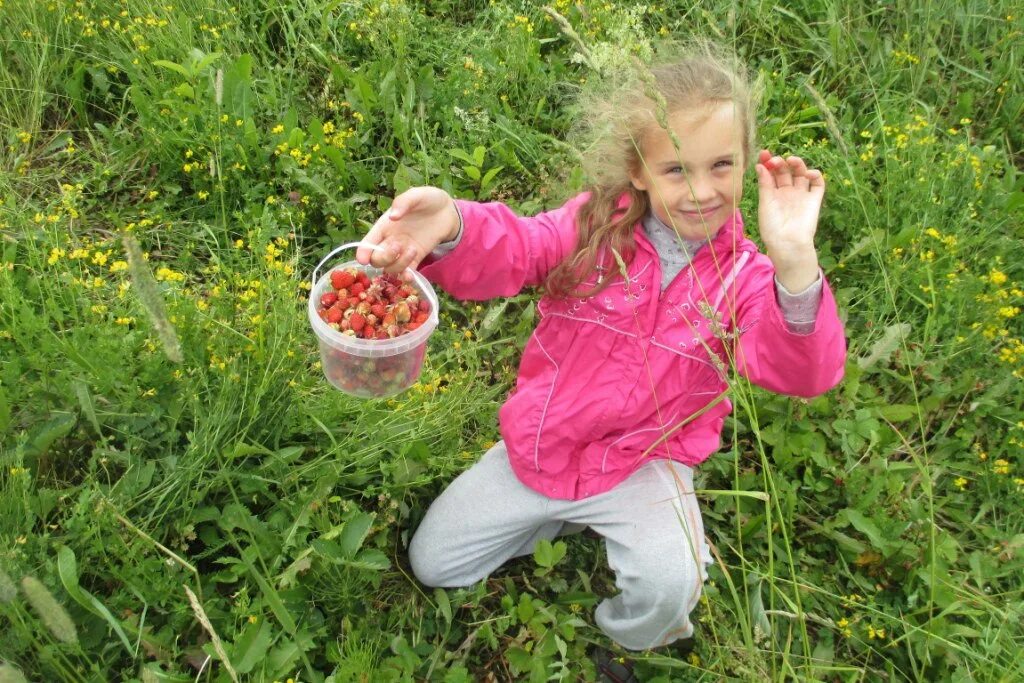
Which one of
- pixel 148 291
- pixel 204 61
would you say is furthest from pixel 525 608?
pixel 204 61

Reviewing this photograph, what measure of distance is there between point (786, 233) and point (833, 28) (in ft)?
7.00

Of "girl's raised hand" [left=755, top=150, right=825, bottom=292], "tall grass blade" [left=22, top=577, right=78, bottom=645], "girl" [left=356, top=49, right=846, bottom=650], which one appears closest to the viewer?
"tall grass blade" [left=22, top=577, right=78, bottom=645]

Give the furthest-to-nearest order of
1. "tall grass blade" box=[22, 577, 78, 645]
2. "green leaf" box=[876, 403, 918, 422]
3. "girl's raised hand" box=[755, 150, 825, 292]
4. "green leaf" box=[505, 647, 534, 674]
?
1. "green leaf" box=[876, 403, 918, 422]
2. "green leaf" box=[505, 647, 534, 674]
3. "girl's raised hand" box=[755, 150, 825, 292]
4. "tall grass blade" box=[22, 577, 78, 645]

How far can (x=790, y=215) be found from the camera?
5.23 feet

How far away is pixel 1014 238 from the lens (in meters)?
2.89

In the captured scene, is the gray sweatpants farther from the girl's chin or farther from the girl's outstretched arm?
the girl's chin

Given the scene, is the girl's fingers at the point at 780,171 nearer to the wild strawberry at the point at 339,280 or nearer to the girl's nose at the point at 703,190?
the girl's nose at the point at 703,190

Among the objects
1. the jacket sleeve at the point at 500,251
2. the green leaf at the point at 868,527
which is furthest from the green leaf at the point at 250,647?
the green leaf at the point at 868,527

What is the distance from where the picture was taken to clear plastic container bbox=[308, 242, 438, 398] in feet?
5.33

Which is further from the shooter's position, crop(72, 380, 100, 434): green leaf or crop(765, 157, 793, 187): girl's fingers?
crop(72, 380, 100, 434): green leaf

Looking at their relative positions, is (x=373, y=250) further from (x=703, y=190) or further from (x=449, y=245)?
(x=703, y=190)

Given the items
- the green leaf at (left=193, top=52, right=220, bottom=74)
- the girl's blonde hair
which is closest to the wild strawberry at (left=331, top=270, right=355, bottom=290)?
the girl's blonde hair

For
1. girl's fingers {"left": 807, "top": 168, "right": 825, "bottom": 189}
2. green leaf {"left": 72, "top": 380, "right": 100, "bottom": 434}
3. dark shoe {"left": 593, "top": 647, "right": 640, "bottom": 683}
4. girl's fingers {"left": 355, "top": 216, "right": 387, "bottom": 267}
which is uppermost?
girl's fingers {"left": 807, "top": 168, "right": 825, "bottom": 189}

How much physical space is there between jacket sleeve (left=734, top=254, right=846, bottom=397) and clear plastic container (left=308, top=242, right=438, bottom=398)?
2.01 feet
